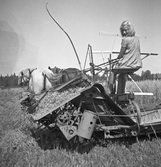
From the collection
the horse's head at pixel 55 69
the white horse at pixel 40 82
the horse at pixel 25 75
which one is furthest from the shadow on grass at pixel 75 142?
the horse at pixel 25 75

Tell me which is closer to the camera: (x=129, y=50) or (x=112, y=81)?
(x=129, y=50)

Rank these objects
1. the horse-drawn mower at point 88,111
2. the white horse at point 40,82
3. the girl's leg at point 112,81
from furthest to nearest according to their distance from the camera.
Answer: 1. the white horse at point 40,82
2. the girl's leg at point 112,81
3. the horse-drawn mower at point 88,111

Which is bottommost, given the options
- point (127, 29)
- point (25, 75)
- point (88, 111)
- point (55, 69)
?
point (25, 75)

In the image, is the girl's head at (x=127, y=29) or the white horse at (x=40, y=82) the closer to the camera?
the girl's head at (x=127, y=29)

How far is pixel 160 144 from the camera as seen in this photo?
284 centimetres

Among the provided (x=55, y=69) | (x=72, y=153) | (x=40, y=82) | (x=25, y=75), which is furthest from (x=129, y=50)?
(x=25, y=75)

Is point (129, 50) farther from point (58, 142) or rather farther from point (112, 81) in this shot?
point (58, 142)

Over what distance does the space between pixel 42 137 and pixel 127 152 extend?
181 centimetres

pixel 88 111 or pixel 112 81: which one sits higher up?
pixel 112 81

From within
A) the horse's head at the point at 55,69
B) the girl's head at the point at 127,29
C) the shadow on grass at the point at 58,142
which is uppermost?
the girl's head at the point at 127,29

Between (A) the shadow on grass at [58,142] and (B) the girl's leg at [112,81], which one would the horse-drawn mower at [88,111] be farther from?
(B) the girl's leg at [112,81]

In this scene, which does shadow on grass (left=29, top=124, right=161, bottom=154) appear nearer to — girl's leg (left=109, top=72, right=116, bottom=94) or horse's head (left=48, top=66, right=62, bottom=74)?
girl's leg (left=109, top=72, right=116, bottom=94)

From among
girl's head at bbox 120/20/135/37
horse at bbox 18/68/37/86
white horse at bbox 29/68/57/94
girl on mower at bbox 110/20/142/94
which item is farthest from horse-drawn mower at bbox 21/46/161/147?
horse at bbox 18/68/37/86

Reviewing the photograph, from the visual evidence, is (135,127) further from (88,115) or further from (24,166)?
(24,166)
